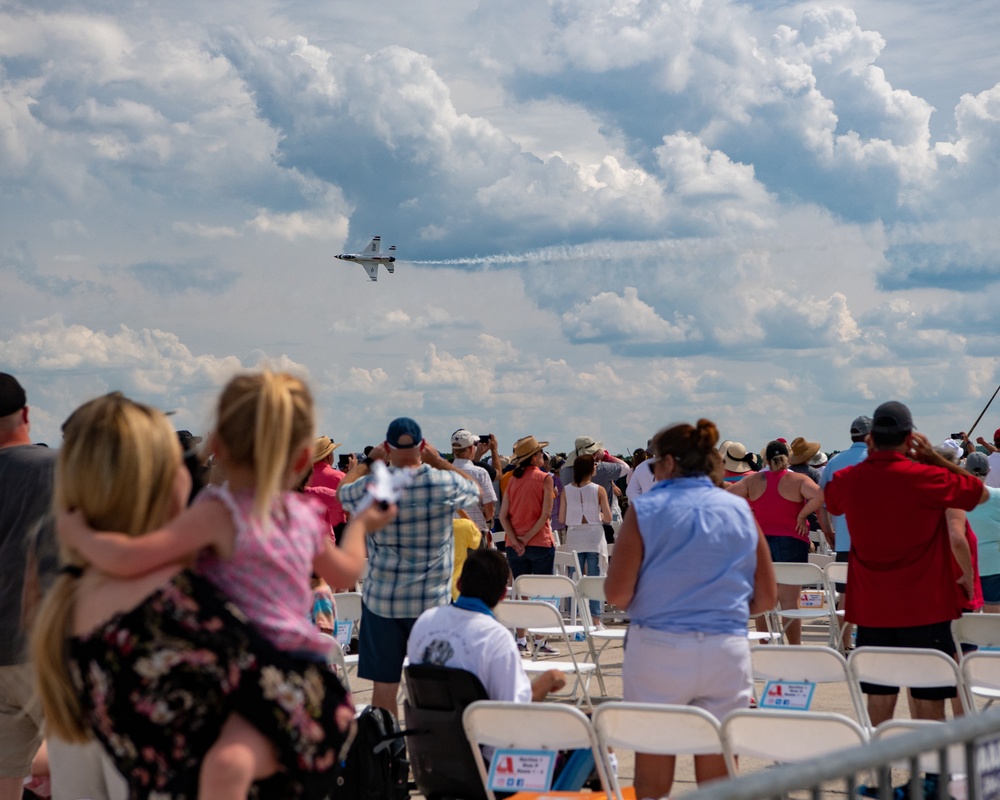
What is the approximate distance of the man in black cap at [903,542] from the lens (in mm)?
5691

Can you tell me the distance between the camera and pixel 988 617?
600 cm

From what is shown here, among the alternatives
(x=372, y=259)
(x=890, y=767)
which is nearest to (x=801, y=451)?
(x=890, y=767)

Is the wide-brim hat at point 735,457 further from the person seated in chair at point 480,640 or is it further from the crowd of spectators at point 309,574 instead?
the person seated in chair at point 480,640

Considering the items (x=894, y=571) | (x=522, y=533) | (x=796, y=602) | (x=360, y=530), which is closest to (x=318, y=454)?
(x=522, y=533)

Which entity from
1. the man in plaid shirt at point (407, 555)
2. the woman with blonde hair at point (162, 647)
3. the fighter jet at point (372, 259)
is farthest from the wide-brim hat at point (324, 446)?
the fighter jet at point (372, 259)

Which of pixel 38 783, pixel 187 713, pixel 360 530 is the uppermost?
pixel 360 530

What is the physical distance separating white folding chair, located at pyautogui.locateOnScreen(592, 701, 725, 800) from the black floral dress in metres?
1.89

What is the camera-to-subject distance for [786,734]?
3.96 meters

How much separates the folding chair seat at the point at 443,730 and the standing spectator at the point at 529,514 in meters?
6.04

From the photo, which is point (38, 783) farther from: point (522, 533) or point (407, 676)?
point (522, 533)

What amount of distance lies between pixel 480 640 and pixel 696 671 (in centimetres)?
88

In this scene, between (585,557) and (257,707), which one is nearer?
(257,707)

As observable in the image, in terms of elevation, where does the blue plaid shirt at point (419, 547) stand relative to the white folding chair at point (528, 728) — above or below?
above

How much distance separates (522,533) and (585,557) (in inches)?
48.2
